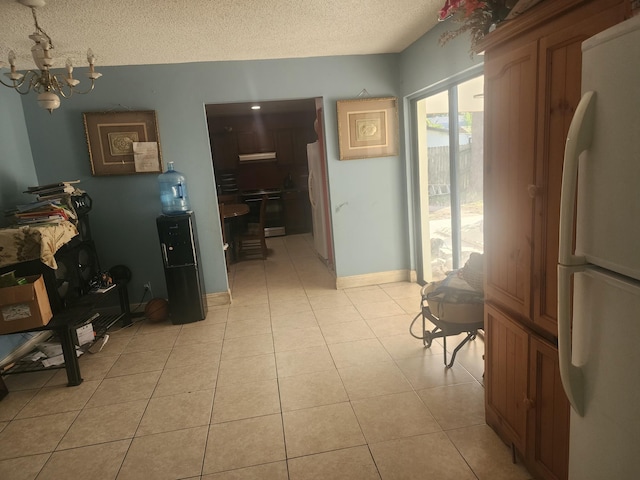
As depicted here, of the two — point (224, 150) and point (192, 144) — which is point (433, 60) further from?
point (224, 150)

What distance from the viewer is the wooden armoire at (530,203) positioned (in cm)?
130

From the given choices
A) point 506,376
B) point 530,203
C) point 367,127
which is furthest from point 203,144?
point 506,376

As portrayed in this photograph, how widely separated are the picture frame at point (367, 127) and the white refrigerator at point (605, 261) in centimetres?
322

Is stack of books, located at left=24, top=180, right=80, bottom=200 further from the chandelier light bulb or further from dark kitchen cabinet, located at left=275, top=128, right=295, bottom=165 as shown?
dark kitchen cabinet, located at left=275, top=128, right=295, bottom=165

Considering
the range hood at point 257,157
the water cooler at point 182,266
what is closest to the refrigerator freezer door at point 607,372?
the water cooler at point 182,266

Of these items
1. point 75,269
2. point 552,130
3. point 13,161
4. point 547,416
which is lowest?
point 547,416

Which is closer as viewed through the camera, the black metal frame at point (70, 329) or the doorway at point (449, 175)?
the black metal frame at point (70, 329)

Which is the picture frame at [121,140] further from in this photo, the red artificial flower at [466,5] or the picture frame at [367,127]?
the red artificial flower at [466,5]

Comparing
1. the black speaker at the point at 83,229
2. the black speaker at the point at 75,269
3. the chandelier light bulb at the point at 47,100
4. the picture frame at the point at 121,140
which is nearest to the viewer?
the chandelier light bulb at the point at 47,100

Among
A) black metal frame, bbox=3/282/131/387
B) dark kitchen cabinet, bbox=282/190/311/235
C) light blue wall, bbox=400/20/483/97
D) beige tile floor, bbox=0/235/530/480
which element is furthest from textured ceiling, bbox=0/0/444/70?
dark kitchen cabinet, bbox=282/190/311/235

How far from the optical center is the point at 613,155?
2.71ft

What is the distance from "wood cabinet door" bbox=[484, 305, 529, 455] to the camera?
1.68 m

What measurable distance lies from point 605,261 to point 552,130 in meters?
0.67

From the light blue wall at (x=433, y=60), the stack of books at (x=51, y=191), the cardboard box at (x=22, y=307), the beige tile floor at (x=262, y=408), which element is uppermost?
the light blue wall at (x=433, y=60)
